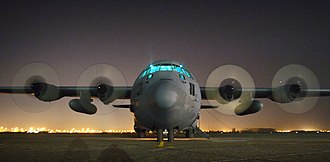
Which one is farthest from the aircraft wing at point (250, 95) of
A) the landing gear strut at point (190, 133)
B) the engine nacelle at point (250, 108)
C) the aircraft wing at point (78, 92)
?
the aircraft wing at point (78, 92)

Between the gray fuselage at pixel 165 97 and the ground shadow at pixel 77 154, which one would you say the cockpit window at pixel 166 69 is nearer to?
the gray fuselage at pixel 165 97

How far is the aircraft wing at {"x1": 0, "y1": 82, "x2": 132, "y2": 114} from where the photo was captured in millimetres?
22250

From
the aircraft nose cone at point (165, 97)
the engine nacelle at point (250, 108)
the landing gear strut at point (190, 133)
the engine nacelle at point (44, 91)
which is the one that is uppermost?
the engine nacelle at point (44, 91)

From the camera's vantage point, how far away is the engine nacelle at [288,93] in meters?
22.6

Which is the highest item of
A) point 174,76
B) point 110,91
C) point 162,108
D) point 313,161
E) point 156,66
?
point 110,91

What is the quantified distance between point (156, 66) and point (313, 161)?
9.63m

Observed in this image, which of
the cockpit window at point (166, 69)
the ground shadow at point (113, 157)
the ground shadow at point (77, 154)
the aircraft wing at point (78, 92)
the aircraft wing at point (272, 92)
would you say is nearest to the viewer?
the ground shadow at point (113, 157)

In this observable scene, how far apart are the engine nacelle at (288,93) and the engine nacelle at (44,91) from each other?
1572 centimetres

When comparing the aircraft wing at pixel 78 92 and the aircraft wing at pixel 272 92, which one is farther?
the aircraft wing at pixel 272 92

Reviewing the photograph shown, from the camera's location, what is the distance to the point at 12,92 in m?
24.5

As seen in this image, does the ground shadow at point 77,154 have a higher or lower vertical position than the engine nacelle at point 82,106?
lower

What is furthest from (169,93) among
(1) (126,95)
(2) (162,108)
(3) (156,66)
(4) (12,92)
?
(4) (12,92)

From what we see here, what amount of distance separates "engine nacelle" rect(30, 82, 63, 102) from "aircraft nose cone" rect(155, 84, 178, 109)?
12681 millimetres

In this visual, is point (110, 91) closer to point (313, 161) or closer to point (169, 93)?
point (169, 93)
